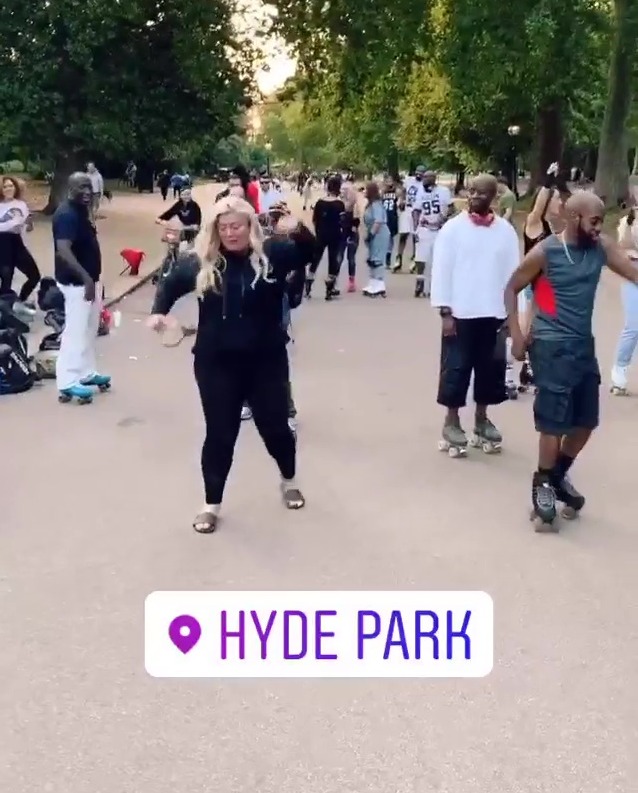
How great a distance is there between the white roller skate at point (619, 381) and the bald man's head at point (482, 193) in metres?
2.87

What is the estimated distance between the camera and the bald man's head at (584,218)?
17.2ft

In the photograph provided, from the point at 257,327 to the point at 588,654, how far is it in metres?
2.28

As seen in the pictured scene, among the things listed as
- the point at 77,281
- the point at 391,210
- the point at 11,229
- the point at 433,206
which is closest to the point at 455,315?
the point at 77,281

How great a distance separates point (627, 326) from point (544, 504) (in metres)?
3.70

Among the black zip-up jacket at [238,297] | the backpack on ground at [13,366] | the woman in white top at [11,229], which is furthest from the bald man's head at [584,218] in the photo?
the woman in white top at [11,229]

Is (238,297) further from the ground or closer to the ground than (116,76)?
closer to the ground

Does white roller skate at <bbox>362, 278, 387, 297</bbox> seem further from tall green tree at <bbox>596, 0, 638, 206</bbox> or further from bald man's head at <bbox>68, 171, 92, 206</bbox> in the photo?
tall green tree at <bbox>596, 0, 638, 206</bbox>

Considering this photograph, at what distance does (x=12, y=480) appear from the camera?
21.2 feet

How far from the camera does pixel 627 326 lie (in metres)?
8.83

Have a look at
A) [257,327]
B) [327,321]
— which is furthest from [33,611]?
[327,321]

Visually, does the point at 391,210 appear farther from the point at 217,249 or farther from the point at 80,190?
the point at 217,249

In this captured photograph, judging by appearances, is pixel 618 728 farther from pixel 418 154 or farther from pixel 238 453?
pixel 418 154

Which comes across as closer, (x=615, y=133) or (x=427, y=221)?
(x=427, y=221)

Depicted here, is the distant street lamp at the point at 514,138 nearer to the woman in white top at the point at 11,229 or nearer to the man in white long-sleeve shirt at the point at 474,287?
the woman in white top at the point at 11,229
